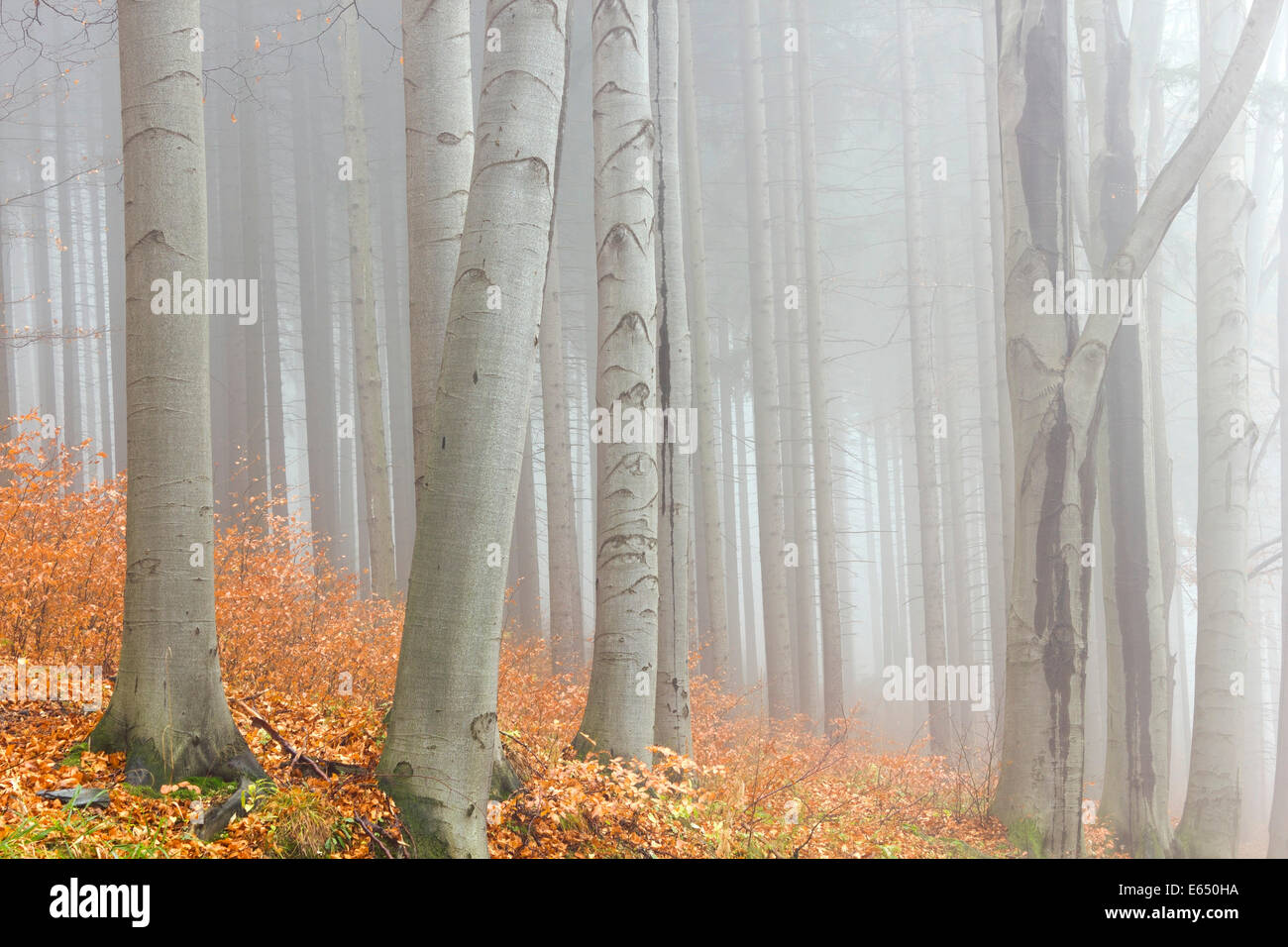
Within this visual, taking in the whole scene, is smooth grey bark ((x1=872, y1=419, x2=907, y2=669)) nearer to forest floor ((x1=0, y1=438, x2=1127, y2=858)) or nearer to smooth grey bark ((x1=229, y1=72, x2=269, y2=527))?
forest floor ((x1=0, y1=438, x2=1127, y2=858))

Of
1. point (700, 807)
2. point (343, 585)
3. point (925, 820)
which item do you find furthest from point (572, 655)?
point (700, 807)

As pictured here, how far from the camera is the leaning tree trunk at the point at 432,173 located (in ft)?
16.8

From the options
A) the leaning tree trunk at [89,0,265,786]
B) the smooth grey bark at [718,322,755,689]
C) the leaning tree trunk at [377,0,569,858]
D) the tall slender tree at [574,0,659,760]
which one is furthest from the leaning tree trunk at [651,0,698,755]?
the smooth grey bark at [718,322,755,689]

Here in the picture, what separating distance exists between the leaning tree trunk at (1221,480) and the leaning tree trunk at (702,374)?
5686mm

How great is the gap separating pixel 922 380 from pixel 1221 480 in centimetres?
565

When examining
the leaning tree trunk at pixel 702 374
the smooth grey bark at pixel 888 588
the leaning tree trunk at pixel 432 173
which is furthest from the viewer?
A: the smooth grey bark at pixel 888 588

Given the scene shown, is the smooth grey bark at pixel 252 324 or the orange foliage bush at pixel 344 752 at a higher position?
the smooth grey bark at pixel 252 324

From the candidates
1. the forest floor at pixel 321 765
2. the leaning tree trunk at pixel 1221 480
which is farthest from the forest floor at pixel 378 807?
the leaning tree trunk at pixel 1221 480

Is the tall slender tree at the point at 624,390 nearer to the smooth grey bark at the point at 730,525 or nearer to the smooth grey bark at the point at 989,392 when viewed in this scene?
the smooth grey bark at the point at 989,392

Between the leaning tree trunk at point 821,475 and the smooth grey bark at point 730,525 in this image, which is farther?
the smooth grey bark at point 730,525

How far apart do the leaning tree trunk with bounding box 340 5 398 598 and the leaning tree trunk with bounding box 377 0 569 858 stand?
7.72 m

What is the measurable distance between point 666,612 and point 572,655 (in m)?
6.17

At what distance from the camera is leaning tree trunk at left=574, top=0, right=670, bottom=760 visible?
5.54m

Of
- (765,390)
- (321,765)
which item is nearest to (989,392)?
(765,390)
